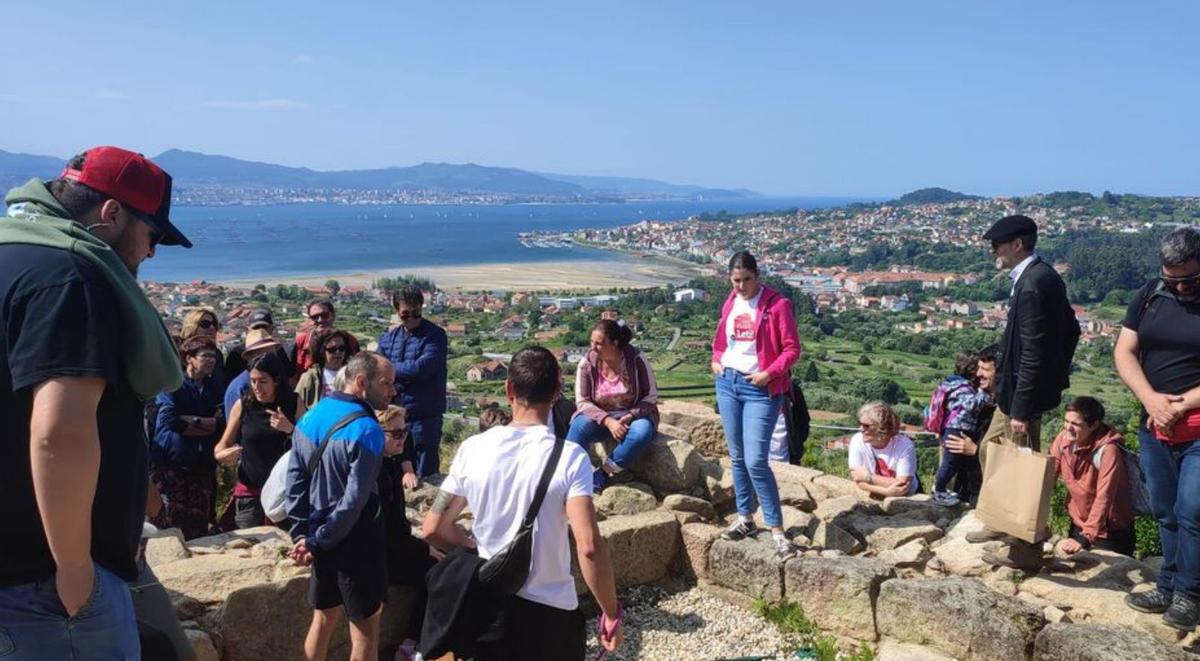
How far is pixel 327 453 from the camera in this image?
393cm

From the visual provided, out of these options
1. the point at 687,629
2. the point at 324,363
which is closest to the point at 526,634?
the point at 687,629

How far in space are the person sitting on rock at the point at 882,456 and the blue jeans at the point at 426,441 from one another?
10.7 feet

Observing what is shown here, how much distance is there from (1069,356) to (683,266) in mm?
79246

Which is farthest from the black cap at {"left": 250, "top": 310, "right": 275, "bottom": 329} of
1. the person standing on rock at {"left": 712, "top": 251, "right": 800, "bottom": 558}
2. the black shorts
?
the person standing on rock at {"left": 712, "top": 251, "right": 800, "bottom": 558}

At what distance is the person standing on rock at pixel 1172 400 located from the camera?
4.24 meters

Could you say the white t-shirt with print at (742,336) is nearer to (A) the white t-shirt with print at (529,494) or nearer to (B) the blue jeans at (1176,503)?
(B) the blue jeans at (1176,503)

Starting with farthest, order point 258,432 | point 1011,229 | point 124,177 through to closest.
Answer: point 258,432
point 1011,229
point 124,177

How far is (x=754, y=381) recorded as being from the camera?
5.53 meters

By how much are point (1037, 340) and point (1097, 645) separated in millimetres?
1562

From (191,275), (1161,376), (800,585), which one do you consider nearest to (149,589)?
(800,585)

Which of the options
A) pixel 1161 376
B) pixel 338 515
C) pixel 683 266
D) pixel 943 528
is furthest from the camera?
pixel 683 266

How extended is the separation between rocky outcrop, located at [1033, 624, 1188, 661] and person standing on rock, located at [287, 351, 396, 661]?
3215 mm

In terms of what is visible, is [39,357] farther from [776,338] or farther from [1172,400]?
[1172,400]

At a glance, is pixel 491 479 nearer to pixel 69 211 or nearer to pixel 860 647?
pixel 69 211
